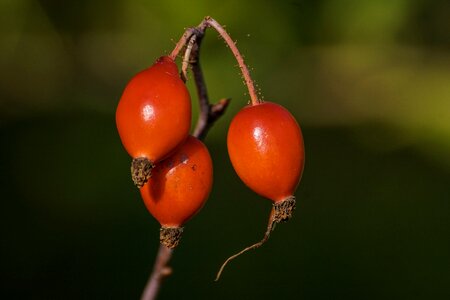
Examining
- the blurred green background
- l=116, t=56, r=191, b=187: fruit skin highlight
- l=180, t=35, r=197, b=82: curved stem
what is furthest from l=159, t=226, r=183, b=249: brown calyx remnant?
the blurred green background

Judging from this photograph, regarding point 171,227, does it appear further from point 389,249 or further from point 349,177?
point 349,177

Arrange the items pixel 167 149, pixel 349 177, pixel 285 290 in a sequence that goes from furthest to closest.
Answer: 1. pixel 349 177
2. pixel 285 290
3. pixel 167 149

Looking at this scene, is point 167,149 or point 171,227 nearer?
point 167,149

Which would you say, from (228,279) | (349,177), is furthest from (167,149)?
(349,177)

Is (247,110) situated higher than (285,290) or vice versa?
(247,110)

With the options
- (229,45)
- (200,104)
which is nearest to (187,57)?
(229,45)

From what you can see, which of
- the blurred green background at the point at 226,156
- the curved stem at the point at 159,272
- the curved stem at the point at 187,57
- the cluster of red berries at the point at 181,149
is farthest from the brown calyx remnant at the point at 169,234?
the blurred green background at the point at 226,156

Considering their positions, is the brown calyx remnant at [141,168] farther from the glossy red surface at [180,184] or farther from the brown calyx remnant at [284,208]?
the brown calyx remnant at [284,208]
